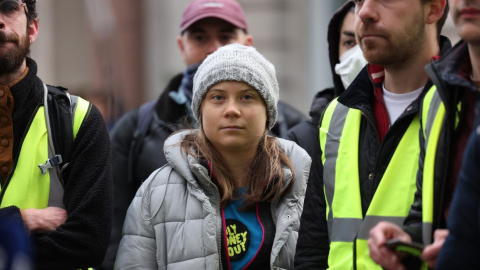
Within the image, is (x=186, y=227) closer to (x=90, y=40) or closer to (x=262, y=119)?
(x=262, y=119)

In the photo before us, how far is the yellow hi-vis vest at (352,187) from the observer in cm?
350

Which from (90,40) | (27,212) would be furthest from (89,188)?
(90,40)

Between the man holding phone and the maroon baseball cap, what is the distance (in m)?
2.88

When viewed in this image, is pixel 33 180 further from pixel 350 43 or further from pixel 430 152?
pixel 350 43

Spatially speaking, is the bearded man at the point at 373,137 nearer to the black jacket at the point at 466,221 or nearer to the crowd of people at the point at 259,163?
the crowd of people at the point at 259,163

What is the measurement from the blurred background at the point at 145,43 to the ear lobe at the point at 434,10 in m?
8.50

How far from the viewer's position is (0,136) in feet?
13.5

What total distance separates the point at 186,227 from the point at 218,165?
0.36 meters

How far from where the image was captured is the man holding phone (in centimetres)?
313

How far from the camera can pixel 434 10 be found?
12.8ft

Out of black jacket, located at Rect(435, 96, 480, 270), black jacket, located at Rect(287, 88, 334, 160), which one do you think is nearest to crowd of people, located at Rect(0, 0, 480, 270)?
black jacket, located at Rect(435, 96, 480, 270)

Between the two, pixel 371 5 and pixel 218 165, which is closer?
pixel 371 5

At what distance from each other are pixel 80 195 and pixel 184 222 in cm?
47

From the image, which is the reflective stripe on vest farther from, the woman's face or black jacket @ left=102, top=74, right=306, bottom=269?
black jacket @ left=102, top=74, right=306, bottom=269
